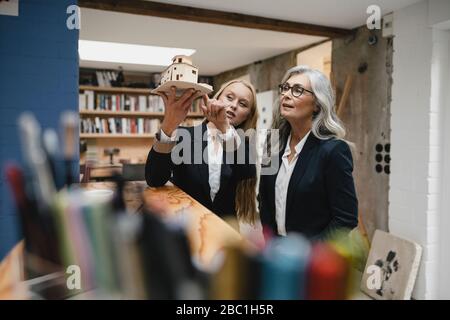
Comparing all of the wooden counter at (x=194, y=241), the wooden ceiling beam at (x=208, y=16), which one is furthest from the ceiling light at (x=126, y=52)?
the wooden counter at (x=194, y=241)

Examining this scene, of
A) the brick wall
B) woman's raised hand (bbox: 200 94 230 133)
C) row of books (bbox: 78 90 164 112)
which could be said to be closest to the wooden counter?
woman's raised hand (bbox: 200 94 230 133)

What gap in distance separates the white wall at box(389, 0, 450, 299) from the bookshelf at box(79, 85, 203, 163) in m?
1.47

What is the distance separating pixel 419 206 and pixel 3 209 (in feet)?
7.58

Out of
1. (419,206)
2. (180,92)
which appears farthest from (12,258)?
(419,206)

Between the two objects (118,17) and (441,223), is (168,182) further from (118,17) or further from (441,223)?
(441,223)

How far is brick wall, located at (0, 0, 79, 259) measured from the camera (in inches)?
53.1

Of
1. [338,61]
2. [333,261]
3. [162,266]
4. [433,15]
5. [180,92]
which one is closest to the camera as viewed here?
[162,266]

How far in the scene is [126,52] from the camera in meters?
3.04

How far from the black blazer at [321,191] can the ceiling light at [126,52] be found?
1.93 meters

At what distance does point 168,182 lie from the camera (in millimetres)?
1306

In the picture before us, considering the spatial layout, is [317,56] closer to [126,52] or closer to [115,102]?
[126,52]

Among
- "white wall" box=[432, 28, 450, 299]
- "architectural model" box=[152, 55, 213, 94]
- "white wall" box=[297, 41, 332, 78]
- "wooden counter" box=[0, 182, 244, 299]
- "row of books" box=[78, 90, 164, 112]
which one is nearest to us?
"wooden counter" box=[0, 182, 244, 299]

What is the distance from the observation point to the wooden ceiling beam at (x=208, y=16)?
6.38ft

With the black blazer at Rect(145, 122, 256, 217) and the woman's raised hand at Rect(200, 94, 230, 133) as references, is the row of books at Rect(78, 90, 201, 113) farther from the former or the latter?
the woman's raised hand at Rect(200, 94, 230, 133)
